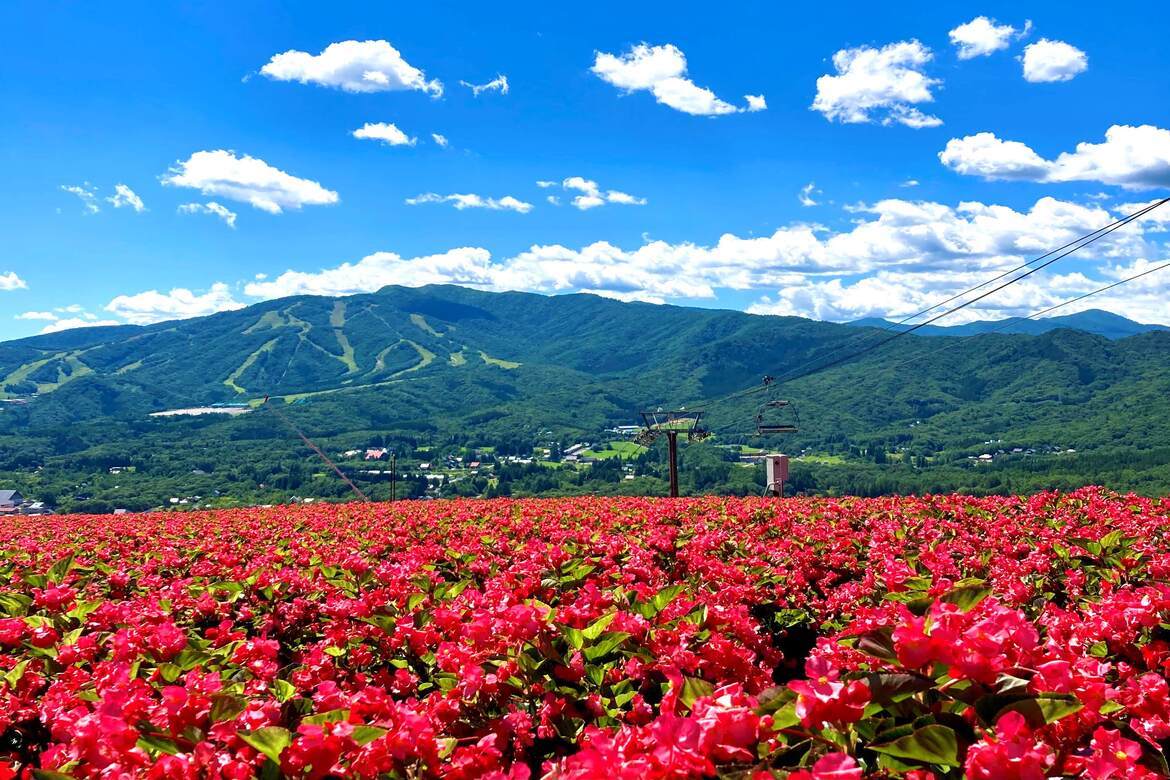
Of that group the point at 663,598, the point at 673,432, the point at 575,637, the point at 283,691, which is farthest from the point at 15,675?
the point at 673,432

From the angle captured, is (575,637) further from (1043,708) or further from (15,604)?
(15,604)

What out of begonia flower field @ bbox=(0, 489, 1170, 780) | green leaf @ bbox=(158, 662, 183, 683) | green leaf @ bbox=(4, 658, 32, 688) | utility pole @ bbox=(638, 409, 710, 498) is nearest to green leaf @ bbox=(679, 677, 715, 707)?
begonia flower field @ bbox=(0, 489, 1170, 780)

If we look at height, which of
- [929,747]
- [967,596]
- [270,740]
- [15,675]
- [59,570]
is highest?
[967,596]

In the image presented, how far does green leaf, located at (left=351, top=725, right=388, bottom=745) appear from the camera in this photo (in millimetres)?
2566

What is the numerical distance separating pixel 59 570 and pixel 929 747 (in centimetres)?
812

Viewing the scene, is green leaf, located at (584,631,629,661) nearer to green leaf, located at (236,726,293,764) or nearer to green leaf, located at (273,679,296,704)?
green leaf, located at (273,679,296,704)

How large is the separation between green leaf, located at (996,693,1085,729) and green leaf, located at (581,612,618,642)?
2108 mm

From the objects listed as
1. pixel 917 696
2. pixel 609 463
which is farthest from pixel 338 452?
pixel 917 696

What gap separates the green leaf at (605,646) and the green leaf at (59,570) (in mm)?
5907

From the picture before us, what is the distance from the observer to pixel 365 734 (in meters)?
2.57

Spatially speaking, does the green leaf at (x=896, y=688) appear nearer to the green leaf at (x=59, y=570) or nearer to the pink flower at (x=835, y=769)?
the pink flower at (x=835, y=769)

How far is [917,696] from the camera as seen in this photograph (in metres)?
2.47

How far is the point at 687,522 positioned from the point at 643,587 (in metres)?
4.83

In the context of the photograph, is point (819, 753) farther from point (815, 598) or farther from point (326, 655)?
point (815, 598)
